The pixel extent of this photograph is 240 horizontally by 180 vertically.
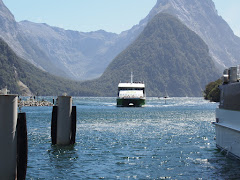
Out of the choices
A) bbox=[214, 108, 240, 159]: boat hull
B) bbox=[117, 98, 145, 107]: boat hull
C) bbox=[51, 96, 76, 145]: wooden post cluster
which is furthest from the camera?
bbox=[117, 98, 145, 107]: boat hull

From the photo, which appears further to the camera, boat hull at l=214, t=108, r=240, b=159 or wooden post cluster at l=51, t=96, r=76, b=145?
wooden post cluster at l=51, t=96, r=76, b=145

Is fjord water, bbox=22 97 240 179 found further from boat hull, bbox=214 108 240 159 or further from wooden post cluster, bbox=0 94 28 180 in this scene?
wooden post cluster, bbox=0 94 28 180

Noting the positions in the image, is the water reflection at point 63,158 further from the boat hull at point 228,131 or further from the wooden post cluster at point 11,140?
the boat hull at point 228,131

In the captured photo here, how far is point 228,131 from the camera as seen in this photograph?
84.0ft

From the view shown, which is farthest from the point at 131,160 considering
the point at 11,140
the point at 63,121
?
the point at 11,140

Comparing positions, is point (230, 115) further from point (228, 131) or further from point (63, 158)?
point (63, 158)

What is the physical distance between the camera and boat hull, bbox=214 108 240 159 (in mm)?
24109

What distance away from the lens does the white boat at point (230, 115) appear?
24406mm

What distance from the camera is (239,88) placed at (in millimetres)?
24781

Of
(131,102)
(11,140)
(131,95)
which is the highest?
(131,95)

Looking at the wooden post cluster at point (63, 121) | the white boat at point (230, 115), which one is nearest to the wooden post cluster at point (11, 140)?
the wooden post cluster at point (63, 121)

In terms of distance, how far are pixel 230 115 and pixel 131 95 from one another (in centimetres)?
9999

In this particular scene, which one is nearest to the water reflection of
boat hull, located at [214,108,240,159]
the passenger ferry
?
boat hull, located at [214,108,240,159]

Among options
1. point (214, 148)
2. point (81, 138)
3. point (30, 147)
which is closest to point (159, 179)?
point (214, 148)
